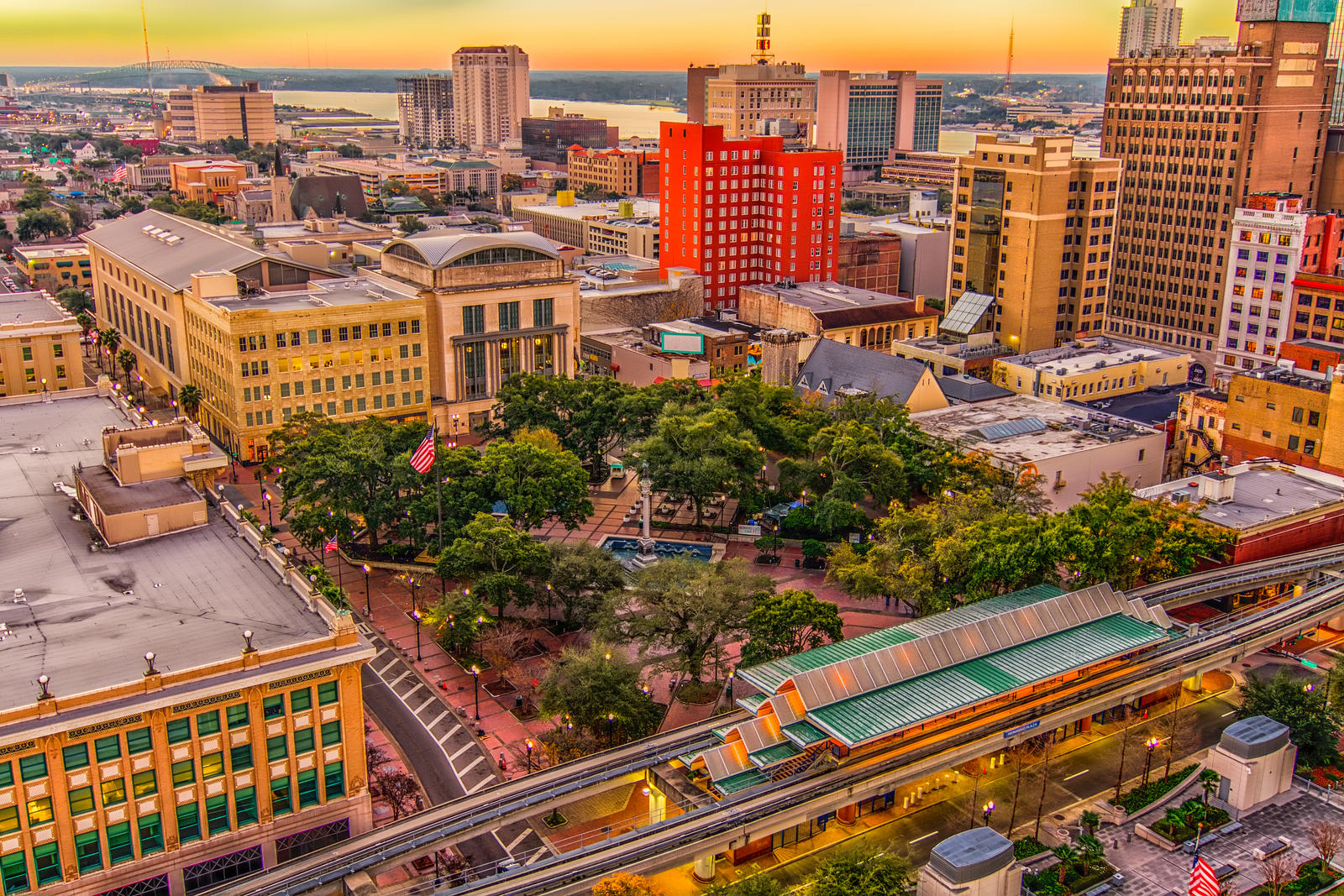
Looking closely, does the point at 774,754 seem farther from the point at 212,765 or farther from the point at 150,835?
the point at 150,835

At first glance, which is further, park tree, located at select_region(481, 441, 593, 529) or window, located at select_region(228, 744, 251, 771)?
park tree, located at select_region(481, 441, 593, 529)

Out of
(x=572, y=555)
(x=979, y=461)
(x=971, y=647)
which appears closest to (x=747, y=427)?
(x=979, y=461)

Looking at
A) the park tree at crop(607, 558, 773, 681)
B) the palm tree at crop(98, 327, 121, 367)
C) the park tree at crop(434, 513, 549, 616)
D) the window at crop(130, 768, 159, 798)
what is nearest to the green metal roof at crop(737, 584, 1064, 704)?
the park tree at crop(607, 558, 773, 681)

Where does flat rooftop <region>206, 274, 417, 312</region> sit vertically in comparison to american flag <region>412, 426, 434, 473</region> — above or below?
above

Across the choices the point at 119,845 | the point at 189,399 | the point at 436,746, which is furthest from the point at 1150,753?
the point at 189,399

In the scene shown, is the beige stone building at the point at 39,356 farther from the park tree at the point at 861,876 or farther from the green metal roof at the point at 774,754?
the park tree at the point at 861,876

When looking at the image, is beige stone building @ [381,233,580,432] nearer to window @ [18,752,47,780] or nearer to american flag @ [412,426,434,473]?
american flag @ [412,426,434,473]
